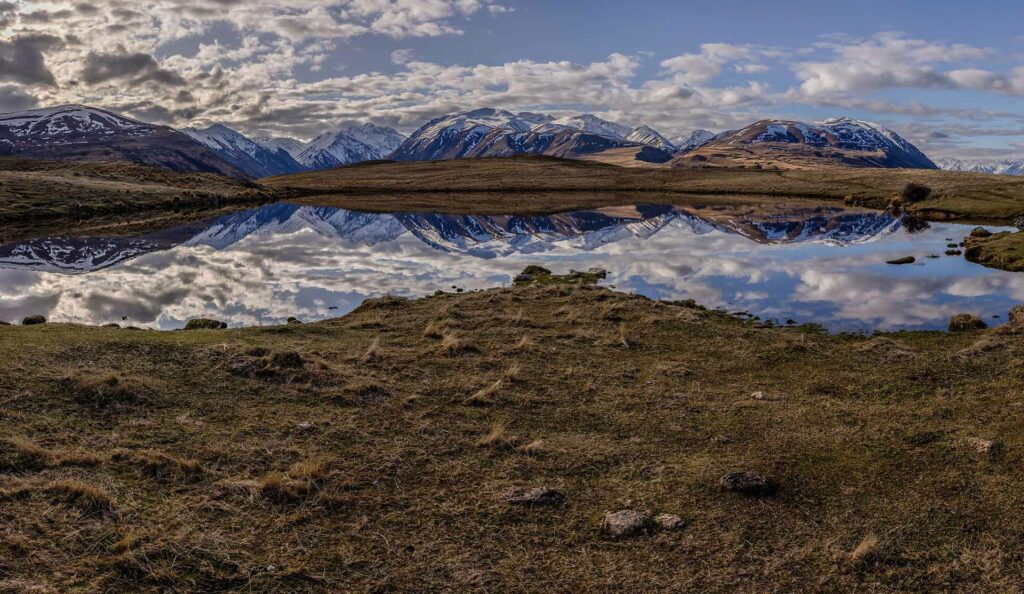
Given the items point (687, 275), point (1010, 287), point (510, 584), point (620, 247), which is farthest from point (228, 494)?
point (620, 247)

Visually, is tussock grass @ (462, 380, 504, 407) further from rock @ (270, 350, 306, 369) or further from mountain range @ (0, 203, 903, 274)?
mountain range @ (0, 203, 903, 274)

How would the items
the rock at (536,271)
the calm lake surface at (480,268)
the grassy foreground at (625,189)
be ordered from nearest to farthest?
the calm lake surface at (480,268) < the rock at (536,271) < the grassy foreground at (625,189)

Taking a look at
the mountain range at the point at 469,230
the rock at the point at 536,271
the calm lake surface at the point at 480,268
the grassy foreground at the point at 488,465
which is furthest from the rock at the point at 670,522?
the mountain range at the point at 469,230

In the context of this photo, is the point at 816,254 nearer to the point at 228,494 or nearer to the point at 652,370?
the point at 652,370

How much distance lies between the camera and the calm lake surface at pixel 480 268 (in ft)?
117

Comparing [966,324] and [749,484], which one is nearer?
[749,484]

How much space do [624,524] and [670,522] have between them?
90cm

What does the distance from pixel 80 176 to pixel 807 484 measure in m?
141

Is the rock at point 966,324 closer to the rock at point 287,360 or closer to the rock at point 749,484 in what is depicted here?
the rock at point 749,484

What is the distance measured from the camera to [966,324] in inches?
1178

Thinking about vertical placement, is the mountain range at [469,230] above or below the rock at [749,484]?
above

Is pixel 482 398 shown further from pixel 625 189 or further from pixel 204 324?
pixel 625 189

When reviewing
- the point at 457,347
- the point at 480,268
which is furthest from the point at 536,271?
the point at 457,347

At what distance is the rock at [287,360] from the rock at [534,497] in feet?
31.0
